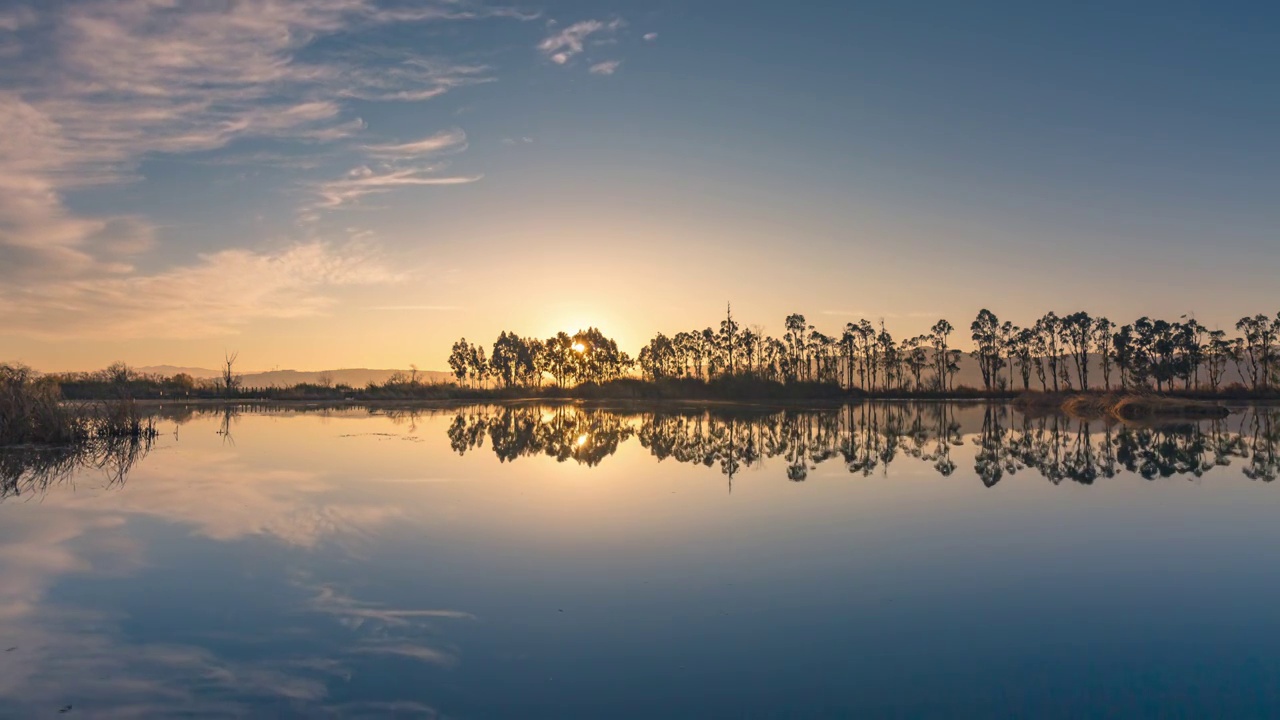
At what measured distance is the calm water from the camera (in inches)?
179

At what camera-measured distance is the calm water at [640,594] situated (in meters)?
4.54

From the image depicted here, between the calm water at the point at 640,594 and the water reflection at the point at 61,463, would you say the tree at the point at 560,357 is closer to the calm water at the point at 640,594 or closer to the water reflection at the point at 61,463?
the water reflection at the point at 61,463

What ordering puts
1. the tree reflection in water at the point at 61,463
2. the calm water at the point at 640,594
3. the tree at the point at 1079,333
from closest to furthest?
the calm water at the point at 640,594 → the tree reflection in water at the point at 61,463 → the tree at the point at 1079,333

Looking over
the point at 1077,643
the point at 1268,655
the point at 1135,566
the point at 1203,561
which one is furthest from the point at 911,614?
the point at 1203,561

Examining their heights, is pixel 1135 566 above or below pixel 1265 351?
below

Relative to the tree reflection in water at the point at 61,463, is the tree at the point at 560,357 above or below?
above

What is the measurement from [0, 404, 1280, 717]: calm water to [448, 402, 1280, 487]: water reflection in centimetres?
158

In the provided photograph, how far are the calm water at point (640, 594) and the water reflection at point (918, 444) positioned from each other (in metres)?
1.58

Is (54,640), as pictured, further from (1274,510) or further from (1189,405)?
(1189,405)

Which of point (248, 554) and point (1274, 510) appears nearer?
point (248, 554)

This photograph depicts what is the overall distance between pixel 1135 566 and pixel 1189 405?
37346 mm

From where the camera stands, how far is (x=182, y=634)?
5.59 m

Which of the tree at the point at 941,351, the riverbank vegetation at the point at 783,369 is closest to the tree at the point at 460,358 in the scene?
the riverbank vegetation at the point at 783,369

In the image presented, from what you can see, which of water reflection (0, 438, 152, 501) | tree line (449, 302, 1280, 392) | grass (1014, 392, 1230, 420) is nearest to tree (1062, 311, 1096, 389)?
tree line (449, 302, 1280, 392)
